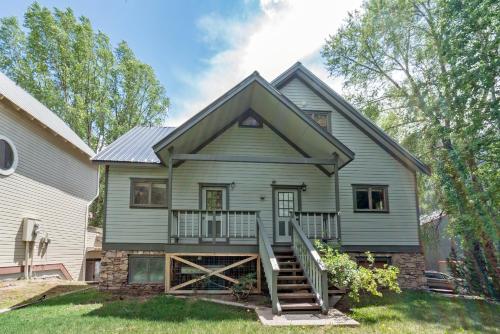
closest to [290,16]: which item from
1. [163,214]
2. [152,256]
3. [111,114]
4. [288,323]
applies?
[163,214]

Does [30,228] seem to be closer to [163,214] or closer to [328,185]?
[163,214]

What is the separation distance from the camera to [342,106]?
1312cm

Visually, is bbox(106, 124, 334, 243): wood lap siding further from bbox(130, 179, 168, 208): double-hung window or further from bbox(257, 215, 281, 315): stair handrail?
bbox(257, 215, 281, 315): stair handrail

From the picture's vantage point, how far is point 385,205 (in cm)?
1289

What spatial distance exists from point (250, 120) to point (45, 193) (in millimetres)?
9031

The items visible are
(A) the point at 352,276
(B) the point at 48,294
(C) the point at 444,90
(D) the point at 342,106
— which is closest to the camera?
(A) the point at 352,276

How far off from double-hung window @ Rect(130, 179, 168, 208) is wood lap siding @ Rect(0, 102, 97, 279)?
451 cm

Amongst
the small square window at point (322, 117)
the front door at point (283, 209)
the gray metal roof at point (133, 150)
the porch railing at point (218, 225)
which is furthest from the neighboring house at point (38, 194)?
the small square window at point (322, 117)

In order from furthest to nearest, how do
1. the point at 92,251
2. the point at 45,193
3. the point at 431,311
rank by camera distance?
the point at 92,251 → the point at 45,193 → the point at 431,311

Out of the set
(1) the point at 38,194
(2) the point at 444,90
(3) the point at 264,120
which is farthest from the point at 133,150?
(2) the point at 444,90

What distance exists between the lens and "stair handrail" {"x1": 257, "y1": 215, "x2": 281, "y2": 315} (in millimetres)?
7762

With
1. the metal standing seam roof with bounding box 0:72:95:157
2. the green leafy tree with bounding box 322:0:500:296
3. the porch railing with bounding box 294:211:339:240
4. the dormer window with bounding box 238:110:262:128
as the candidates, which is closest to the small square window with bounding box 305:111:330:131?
the dormer window with bounding box 238:110:262:128

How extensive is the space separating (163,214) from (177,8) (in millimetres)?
6143

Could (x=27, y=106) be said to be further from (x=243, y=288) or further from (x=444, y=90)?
(x=444, y=90)
